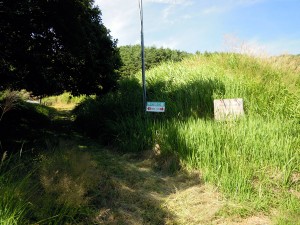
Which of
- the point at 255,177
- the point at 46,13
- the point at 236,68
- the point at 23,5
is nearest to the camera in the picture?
the point at 255,177

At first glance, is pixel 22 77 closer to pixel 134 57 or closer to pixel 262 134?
pixel 262 134

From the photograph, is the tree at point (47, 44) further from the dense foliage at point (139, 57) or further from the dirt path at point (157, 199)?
the dense foliage at point (139, 57)

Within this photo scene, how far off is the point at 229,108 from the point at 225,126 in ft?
3.20

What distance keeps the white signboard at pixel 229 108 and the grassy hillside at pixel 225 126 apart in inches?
11.6

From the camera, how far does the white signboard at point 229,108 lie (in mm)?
6473

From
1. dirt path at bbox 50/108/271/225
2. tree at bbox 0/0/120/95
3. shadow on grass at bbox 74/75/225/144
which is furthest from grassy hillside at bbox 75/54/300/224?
tree at bbox 0/0/120/95

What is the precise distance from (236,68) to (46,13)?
5.76 meters

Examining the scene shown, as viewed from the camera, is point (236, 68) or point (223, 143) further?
point (236, 68)

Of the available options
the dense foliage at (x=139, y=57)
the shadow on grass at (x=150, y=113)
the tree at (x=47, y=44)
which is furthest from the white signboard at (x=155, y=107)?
the dense foliage at (x=139, y=57)

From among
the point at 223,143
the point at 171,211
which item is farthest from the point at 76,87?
the point at 171,211

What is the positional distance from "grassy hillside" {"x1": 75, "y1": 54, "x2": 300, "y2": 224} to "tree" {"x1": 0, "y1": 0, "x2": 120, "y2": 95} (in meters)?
1.88

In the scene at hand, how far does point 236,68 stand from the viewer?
912 centimetres

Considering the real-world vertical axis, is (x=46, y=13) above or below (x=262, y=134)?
above

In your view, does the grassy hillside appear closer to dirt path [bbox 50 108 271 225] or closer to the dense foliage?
dirt path [bbox 50 108 271 225]
